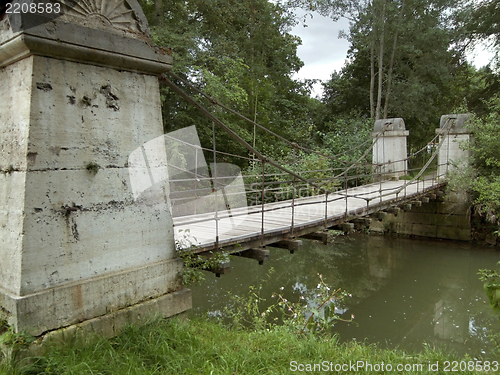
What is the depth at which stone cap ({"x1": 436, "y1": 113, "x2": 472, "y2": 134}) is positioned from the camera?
24.3ft

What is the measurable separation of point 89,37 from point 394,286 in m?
5.15

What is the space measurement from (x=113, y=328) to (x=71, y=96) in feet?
3.75

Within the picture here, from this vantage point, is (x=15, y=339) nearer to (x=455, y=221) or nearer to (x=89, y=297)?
(x=89, y=297)

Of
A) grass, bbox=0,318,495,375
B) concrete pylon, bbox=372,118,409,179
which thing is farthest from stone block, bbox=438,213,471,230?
grass, bbox=0,318,495,375

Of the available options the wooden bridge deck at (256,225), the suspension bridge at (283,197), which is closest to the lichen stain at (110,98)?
the suspension bridge at (283,197)

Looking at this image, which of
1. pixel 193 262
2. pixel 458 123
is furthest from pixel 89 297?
pixel 458 123

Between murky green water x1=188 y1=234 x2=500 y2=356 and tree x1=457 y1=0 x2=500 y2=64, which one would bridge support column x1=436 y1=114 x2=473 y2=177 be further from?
tree x1=457 y1=0 x2=500 y2=64

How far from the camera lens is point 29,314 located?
1665 mm

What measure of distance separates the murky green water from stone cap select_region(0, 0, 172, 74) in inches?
72.7

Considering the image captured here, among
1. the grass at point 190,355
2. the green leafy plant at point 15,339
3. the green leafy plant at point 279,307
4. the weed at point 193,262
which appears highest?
the weed at point 193,262

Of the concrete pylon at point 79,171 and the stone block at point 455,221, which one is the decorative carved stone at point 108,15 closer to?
the concrete pylon at point 79,171

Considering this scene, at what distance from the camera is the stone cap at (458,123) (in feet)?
24.3

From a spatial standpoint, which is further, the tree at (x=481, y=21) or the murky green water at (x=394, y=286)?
the tree at (x=481, y=21)

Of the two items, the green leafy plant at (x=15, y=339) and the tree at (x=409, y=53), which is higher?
the tree at (x=409, y=53)
